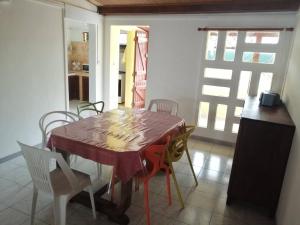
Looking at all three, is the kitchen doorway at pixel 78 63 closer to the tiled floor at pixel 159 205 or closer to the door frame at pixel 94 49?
the door frame at pixel 94 49

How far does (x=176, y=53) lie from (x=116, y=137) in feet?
8.43

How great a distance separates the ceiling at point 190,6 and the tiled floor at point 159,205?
2.51 metres

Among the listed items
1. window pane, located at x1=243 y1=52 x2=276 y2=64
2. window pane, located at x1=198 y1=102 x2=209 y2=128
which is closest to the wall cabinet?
window pane, located at x1=198 y1=102 x2=209 y2=128

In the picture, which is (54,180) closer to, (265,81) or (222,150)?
(222,150)

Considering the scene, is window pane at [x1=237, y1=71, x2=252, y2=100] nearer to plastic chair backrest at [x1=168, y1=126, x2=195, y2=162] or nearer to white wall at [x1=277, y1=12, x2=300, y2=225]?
white wall at [x1=277, y1=12, x2=300, y2=225]

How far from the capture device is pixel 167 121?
2.63m

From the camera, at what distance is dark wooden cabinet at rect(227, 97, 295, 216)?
6.92ft

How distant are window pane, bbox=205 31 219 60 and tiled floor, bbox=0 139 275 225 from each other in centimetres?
197

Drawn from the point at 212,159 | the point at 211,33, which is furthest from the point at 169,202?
the point at 211,33

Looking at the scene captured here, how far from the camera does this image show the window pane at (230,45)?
3675 millimetres

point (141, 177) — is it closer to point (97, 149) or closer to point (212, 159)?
point (97, 149)

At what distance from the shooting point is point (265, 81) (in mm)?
3629

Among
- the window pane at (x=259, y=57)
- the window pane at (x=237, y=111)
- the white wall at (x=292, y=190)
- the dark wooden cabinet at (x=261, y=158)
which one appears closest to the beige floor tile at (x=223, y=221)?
the dark wooden cabinet at (x=261, y=158)

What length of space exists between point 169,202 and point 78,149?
3.70ft
